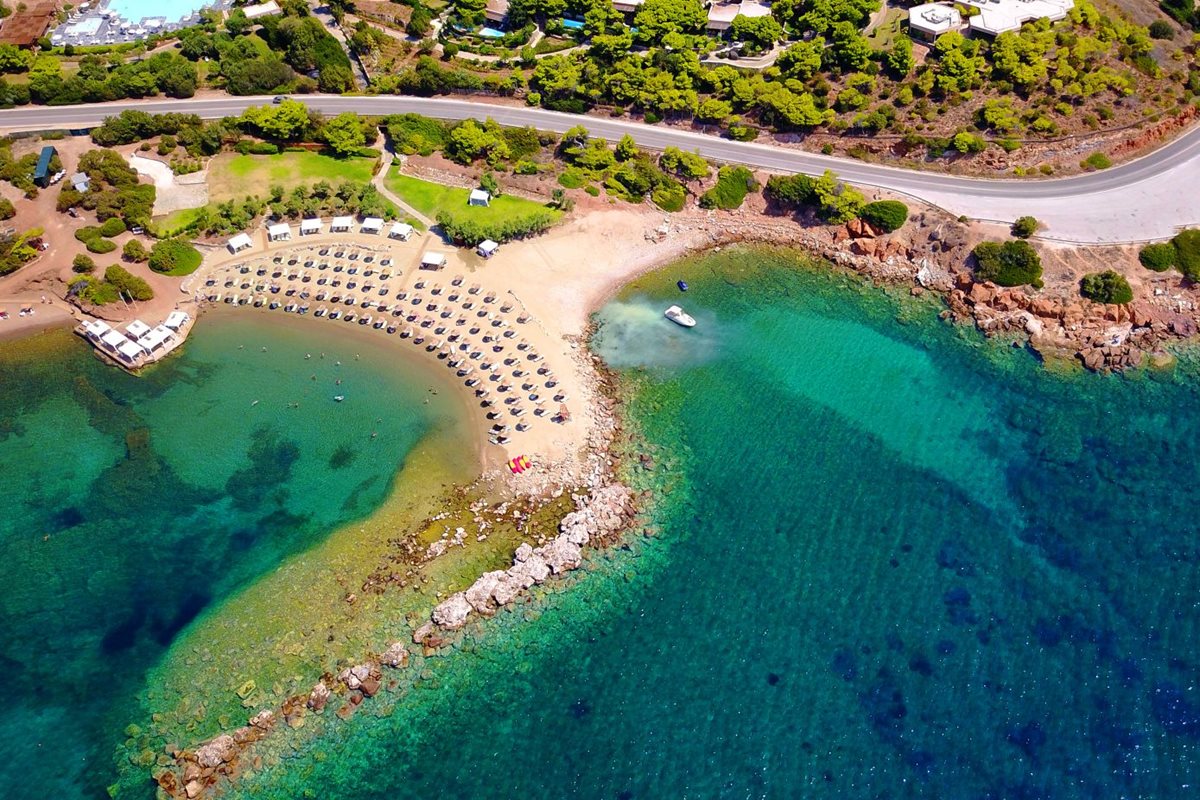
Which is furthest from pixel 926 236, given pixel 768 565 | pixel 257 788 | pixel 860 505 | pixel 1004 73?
pixel 257 788

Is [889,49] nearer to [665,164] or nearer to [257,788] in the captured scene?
[665,164]

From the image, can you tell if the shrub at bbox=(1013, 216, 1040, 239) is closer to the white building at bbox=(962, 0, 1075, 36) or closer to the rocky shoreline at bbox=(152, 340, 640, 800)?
the white building at bbox=(962, 0, 1075, 36)

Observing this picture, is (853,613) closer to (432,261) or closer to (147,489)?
(432,261)

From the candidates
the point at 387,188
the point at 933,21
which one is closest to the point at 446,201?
the point at 387,188

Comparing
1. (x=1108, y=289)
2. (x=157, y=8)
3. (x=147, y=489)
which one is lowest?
(x=147, y=489)

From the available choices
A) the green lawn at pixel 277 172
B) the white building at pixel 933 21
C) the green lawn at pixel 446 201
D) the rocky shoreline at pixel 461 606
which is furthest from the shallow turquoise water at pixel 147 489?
the white building at pixel 933 21

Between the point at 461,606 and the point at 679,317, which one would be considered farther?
the point at 679,317
